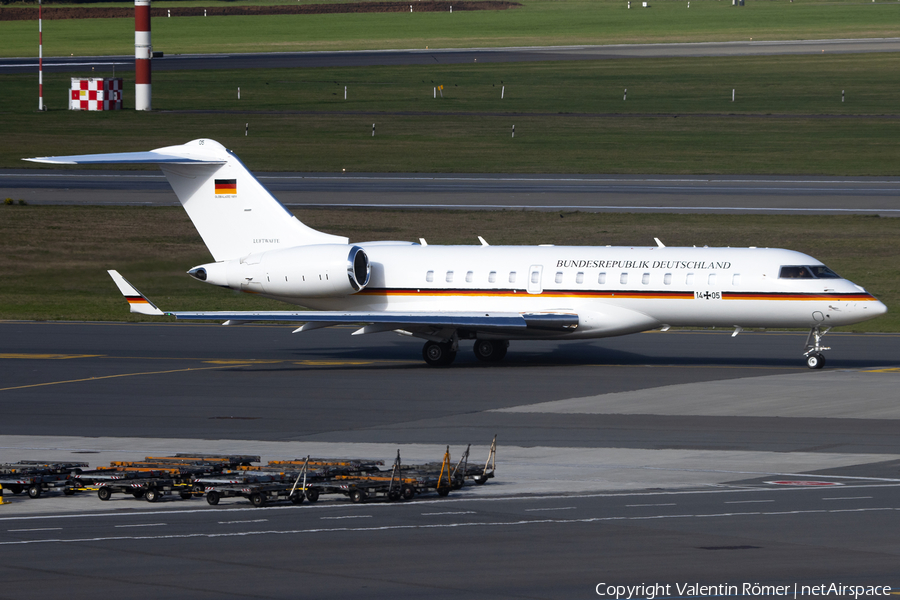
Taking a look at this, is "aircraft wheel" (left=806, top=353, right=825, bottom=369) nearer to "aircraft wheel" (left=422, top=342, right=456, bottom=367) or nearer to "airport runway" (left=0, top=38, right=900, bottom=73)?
"aircraft wheel" (left=422, top=342, right=456, bottom=367)

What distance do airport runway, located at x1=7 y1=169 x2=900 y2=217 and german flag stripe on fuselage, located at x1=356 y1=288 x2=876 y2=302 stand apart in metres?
28.1

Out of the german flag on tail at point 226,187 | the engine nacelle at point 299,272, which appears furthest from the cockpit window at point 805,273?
the german flag on tail at point 226,187

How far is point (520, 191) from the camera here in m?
72.7

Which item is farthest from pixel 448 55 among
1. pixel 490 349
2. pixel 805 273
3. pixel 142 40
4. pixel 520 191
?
pixel 805 273

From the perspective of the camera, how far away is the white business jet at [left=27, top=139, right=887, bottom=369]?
120ft

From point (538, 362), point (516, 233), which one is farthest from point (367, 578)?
point (516, 233)

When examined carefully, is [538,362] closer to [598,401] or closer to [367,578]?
[598,401]

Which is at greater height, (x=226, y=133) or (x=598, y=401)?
(x=226, y=133)

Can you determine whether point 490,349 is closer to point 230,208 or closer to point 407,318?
point 407,318

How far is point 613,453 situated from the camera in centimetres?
2580

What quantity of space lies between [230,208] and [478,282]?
26.3ft

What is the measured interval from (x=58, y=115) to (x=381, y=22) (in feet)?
306

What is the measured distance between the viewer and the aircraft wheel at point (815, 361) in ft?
120

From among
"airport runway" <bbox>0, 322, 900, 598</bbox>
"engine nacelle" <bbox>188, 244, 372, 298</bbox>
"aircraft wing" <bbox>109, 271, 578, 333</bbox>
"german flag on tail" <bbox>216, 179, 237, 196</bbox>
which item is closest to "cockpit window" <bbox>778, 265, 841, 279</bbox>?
"airport runway" <bbox>0, 322, 900, 598</bbox>
